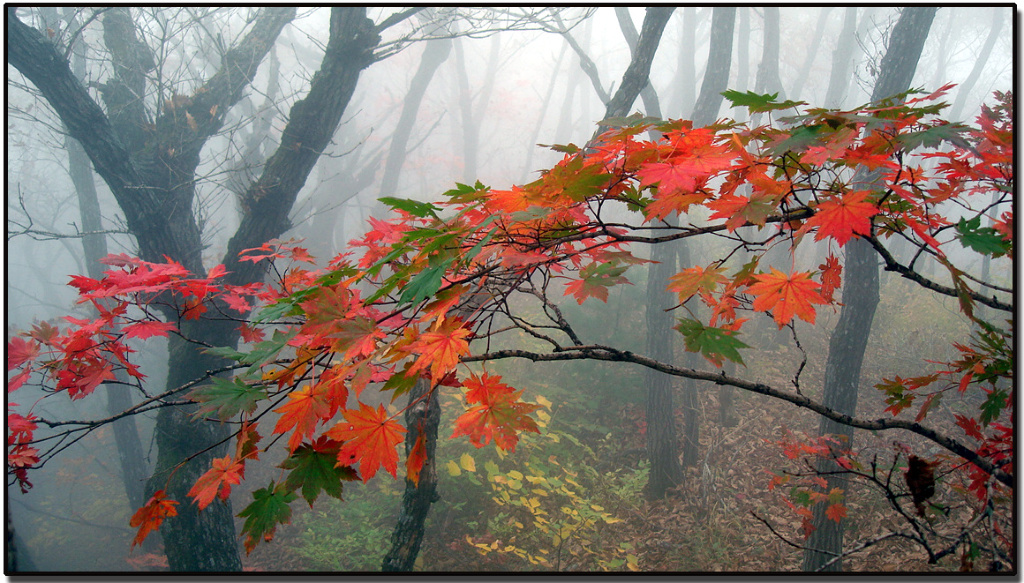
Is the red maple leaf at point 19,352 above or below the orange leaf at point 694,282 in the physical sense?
below

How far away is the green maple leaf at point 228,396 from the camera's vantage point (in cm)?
111

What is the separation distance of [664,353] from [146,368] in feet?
65.7

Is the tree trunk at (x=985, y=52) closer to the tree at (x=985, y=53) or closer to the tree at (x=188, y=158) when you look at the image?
the tree at (x=985, y=53)

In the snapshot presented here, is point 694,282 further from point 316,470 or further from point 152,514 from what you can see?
point 152,514

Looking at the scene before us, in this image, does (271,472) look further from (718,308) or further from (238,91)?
(718,308)

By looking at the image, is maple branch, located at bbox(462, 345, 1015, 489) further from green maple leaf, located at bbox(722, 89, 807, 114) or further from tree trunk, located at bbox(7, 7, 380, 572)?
tree trunk, located at bbox(7, 7, 380, 572)

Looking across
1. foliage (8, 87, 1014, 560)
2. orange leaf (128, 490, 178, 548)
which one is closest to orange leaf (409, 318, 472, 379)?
foliage (8, 87, 1014, 560)

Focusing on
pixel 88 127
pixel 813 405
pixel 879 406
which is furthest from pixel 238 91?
pixel 879 406

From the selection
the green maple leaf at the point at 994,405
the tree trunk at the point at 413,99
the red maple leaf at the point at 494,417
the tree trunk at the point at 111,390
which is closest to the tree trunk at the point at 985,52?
the tree trunk at the point at 413,99

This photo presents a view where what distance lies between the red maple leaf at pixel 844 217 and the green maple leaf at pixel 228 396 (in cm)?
150

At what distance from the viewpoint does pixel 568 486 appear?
579 centimetres

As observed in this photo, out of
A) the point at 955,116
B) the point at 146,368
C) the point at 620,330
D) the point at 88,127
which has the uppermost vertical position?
the point at 955,116

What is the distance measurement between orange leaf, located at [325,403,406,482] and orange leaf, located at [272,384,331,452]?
0.17ft

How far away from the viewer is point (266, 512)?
1.15m
